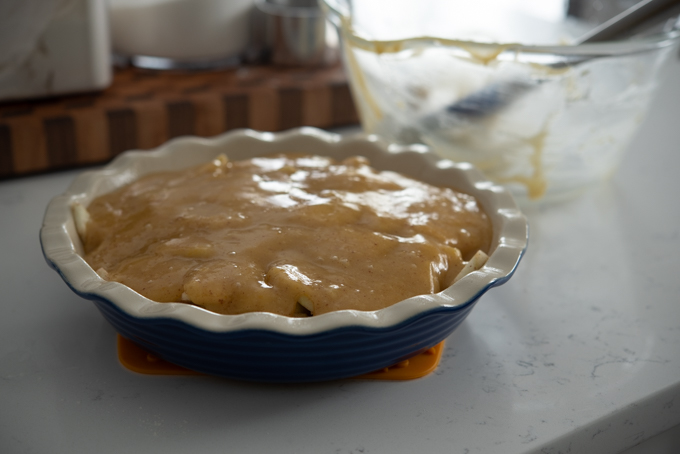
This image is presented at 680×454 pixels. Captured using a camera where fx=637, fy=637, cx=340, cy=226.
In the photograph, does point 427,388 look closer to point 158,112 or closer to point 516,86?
point 516,86

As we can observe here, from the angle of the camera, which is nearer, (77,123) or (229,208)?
(229,208)

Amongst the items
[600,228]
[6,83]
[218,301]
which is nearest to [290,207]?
[218,301]

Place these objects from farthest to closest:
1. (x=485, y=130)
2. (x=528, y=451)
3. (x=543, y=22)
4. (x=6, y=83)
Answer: (x=543, y=22) < (x=6, y=83) < (x=485, y=130) < (x=528, y=451)

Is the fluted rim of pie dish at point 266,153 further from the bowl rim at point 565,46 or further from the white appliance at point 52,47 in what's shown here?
the white appliance at point 52,47

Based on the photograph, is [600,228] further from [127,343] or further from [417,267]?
[127,343]

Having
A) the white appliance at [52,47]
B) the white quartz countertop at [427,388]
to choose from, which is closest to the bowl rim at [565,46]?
the white quartz countertop at [427,388]

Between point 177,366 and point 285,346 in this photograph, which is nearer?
point 285,346

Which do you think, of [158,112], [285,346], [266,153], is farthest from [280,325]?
[158,112]
